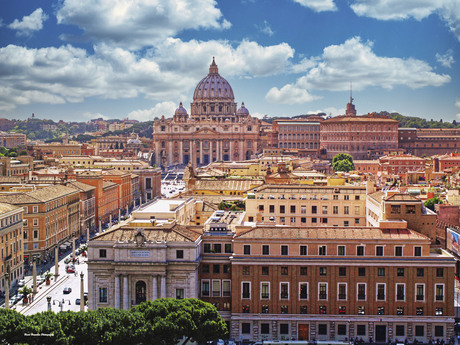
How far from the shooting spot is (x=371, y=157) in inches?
7510

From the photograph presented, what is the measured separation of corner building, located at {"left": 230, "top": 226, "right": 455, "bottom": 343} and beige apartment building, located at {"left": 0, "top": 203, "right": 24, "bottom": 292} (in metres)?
21.0


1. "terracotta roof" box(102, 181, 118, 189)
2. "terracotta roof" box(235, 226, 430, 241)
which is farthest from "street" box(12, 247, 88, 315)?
"terracotta roof" box(102, 181, 118, 189)

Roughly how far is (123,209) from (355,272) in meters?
71.9

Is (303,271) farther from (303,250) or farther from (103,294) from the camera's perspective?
(103,294)

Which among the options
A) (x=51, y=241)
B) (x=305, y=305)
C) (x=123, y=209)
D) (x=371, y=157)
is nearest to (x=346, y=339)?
(x=305, y=305)

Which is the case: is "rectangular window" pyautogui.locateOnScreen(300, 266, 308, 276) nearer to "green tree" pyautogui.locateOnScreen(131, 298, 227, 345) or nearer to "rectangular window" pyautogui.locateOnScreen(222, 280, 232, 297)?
"rectangular window" pyautogui.locateOnScreen(222, 280, 232, 297)

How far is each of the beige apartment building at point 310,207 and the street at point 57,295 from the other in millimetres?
14124

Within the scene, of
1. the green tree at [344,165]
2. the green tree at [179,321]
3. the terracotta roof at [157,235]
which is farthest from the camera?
the green tree at [344,165]

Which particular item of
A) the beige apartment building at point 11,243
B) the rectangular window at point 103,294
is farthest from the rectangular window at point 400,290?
the beige apartment building at point 11,243

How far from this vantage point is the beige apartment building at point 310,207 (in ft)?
202

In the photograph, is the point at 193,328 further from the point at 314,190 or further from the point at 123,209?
the point at 123,209

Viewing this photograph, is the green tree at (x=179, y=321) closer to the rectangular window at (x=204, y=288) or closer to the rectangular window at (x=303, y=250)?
the rectangular window at (x=204, y=288)

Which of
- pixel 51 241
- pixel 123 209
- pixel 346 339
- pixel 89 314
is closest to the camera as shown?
pixel 89 314

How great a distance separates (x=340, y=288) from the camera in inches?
1825
